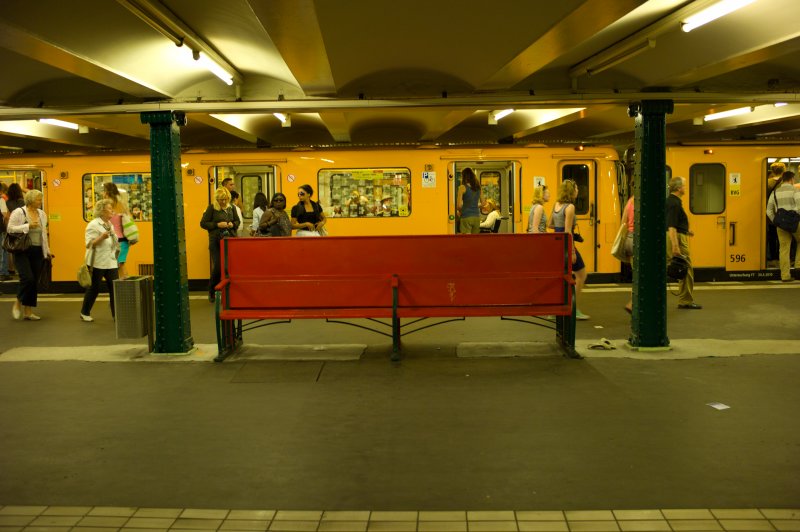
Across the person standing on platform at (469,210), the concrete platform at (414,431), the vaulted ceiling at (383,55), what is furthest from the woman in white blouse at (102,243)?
the person standing on platform at (469,210)

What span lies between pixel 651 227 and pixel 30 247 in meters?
8.02

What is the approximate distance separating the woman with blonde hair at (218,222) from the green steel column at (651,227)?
243 inches

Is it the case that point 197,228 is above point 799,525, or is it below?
above

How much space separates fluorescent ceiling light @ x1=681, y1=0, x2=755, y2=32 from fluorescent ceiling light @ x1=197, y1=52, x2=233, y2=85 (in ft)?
13.5

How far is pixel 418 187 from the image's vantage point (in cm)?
1146

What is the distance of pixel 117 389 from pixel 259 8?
3483 millimetres

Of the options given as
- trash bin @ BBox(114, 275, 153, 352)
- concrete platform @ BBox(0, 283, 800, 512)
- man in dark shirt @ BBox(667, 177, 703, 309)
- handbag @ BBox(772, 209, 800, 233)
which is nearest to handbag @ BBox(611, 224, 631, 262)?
man in dark shirt @ BBox(667, 177, 703, 309)

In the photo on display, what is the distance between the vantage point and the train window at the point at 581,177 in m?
Answer: 11.8

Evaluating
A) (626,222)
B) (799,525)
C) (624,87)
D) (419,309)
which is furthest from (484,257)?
(799,525)

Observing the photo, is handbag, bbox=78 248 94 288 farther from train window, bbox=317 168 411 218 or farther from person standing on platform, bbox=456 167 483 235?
person standing on platform, bbox=456 167 483 235

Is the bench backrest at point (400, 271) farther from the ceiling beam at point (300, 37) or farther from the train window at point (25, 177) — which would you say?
the train window at point (25, 177)

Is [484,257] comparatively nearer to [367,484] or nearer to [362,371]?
[362,371]

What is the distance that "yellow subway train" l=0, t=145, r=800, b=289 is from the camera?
37.7 feet

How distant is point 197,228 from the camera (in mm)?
11812
